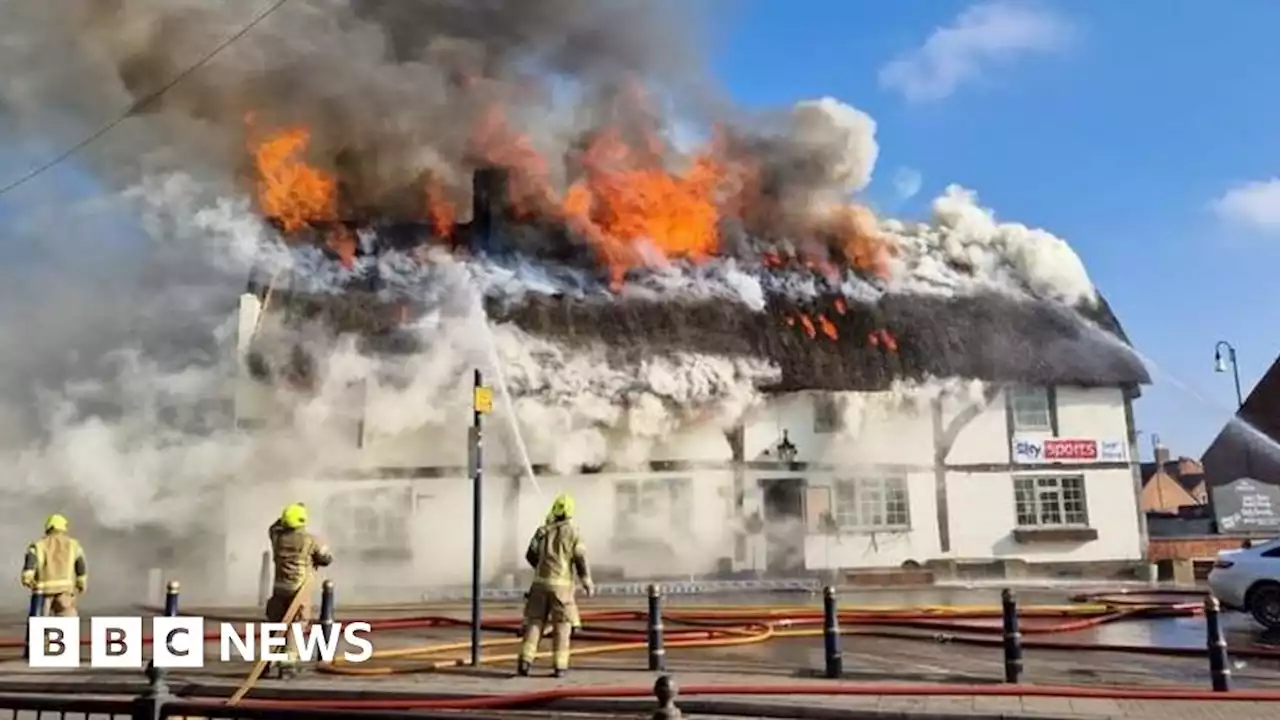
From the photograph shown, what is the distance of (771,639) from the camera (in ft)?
38.5

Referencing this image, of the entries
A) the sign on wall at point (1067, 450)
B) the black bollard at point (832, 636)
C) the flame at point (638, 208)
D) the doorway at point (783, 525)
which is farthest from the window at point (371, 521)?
the black bollard at point (832, 636)

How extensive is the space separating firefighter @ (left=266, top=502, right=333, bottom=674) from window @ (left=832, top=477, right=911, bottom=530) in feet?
53.5

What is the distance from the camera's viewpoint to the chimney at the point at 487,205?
979 inches

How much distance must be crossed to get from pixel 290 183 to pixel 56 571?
46.1ft

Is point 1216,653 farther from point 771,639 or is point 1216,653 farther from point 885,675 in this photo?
point 771,639

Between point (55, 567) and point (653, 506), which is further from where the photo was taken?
point (653, 506)

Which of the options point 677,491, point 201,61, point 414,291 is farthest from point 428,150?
point 677,491

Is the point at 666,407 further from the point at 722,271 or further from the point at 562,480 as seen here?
the point at 722,271

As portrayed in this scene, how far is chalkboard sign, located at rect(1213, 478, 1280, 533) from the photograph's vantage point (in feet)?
90.5

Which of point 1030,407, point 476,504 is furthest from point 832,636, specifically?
point 1030,407

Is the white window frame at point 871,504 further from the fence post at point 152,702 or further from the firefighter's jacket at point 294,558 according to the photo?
the fence post at point 152,702

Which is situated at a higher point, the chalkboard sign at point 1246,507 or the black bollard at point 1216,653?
the chalkboard sign at point 1246,507

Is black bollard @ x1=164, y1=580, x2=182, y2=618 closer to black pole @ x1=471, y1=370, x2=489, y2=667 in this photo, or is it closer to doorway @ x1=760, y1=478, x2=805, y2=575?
black pole @ x1=471, y1=370, x2=489, y2=667

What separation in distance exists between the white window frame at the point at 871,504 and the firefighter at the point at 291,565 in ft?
53.4
